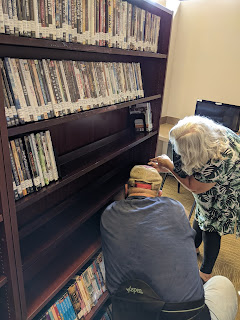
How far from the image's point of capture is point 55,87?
1043 mm

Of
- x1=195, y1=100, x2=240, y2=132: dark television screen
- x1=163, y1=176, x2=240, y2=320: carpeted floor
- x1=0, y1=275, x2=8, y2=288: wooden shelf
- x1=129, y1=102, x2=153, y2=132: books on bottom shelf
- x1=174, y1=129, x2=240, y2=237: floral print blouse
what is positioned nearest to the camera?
x1=0, y1=275, x2=8, y2=288: wooden shelf

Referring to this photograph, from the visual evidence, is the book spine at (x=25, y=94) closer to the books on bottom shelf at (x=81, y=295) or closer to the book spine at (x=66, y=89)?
the book spine at (x=66, y=89)

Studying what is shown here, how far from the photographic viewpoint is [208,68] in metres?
3.12

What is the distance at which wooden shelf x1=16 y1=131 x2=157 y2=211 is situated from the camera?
38.4 inches

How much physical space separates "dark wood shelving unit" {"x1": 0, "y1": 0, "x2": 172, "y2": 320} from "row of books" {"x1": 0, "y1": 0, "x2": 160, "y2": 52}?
53mm

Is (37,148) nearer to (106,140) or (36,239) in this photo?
(36,239)

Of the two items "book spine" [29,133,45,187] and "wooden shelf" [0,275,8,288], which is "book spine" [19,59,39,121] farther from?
"wooden shelf" [0,275,8,288]

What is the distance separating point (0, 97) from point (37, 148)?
1.08 ft

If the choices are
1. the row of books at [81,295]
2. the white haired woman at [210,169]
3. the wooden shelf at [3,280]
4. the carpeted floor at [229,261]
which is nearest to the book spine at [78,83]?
the white haired woman at [210,169]

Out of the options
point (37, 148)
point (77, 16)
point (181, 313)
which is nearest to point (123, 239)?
point (181, 313)

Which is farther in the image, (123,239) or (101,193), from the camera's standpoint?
(101,193)

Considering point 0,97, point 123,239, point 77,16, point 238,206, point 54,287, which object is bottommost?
point 54,287

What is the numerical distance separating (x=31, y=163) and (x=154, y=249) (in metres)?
0.62

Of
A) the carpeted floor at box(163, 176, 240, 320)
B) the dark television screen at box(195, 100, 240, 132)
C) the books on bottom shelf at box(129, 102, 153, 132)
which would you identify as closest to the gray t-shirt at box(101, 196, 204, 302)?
the books on bottom shelf at box(129, 102, 153, 132)
